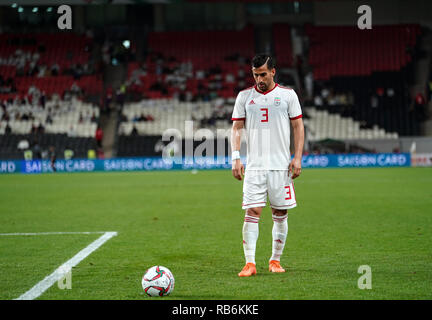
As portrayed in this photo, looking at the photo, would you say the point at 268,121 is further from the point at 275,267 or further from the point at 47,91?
the point at 47,91

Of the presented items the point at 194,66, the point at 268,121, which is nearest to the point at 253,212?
the point at 268,121

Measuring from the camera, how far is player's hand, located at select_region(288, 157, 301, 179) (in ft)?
21.2

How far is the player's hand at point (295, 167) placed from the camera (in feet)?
21.2

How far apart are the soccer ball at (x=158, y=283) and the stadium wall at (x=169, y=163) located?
26158 millimetres

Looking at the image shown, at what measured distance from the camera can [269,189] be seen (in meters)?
6.59

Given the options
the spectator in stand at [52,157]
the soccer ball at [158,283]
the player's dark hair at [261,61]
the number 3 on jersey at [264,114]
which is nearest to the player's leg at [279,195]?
the number 3 on jersey at [264,114]

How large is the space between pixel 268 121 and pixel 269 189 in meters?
0.76

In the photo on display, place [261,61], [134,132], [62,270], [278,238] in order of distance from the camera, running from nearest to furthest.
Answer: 1. [261,61]
2. [278,238]
3. [62,270]
4. [134,132]

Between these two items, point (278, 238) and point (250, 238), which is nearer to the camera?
point (250, 238)

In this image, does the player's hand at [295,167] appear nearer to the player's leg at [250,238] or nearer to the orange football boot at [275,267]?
the player's leg at [250,238]

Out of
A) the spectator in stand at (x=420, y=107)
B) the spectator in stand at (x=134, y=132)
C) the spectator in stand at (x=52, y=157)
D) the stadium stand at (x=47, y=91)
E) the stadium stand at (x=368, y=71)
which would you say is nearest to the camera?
the spectator in stand at (x=52, y=157)

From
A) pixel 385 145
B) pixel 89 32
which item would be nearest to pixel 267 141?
pixel 385 145

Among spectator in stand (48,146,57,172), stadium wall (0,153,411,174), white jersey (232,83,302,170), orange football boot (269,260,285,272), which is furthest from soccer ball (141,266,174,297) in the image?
spectator in stand (48,146,57,172)

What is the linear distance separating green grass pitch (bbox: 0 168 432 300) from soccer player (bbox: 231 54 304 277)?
74 cm
